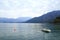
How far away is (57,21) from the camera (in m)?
186

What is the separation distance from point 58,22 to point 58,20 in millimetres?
2984

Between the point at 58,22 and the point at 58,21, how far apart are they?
2.59 metres

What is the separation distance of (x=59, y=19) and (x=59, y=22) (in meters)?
4.64

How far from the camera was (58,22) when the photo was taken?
18138 cm

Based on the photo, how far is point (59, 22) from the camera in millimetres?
181000

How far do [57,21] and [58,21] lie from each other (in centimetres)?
218

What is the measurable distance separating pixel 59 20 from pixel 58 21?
589 centimetres

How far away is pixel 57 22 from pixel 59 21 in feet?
9.16

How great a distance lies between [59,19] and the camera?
178 meters

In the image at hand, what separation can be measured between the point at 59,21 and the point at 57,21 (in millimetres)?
4895

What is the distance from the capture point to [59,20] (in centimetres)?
17788

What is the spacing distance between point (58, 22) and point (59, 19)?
4885mm

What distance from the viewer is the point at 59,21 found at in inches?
7126
